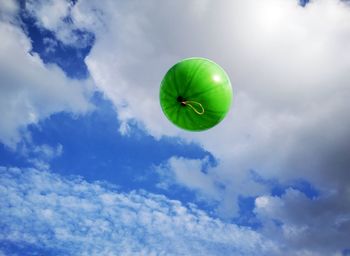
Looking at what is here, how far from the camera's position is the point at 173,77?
24.0 feet

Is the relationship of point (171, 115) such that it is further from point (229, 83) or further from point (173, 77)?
point (229, 83)

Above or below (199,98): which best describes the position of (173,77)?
above

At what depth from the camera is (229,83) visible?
25.3ft

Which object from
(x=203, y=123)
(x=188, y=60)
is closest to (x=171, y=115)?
(x=203, y=123)

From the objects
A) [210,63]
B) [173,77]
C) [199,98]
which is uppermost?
[210,63]

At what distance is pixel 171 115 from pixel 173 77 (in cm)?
105

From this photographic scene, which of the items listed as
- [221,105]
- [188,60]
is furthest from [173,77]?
[221,105]

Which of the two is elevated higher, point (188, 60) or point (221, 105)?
point (188, 60)

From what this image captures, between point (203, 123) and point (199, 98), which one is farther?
point (203, 123)

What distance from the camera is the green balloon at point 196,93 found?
705cm

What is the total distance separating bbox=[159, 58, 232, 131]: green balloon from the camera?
7.05 meters

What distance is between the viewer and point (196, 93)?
7.01 metres

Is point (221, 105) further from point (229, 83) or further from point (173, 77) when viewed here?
point (173, 77)

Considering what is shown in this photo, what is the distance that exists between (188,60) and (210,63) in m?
0.55
